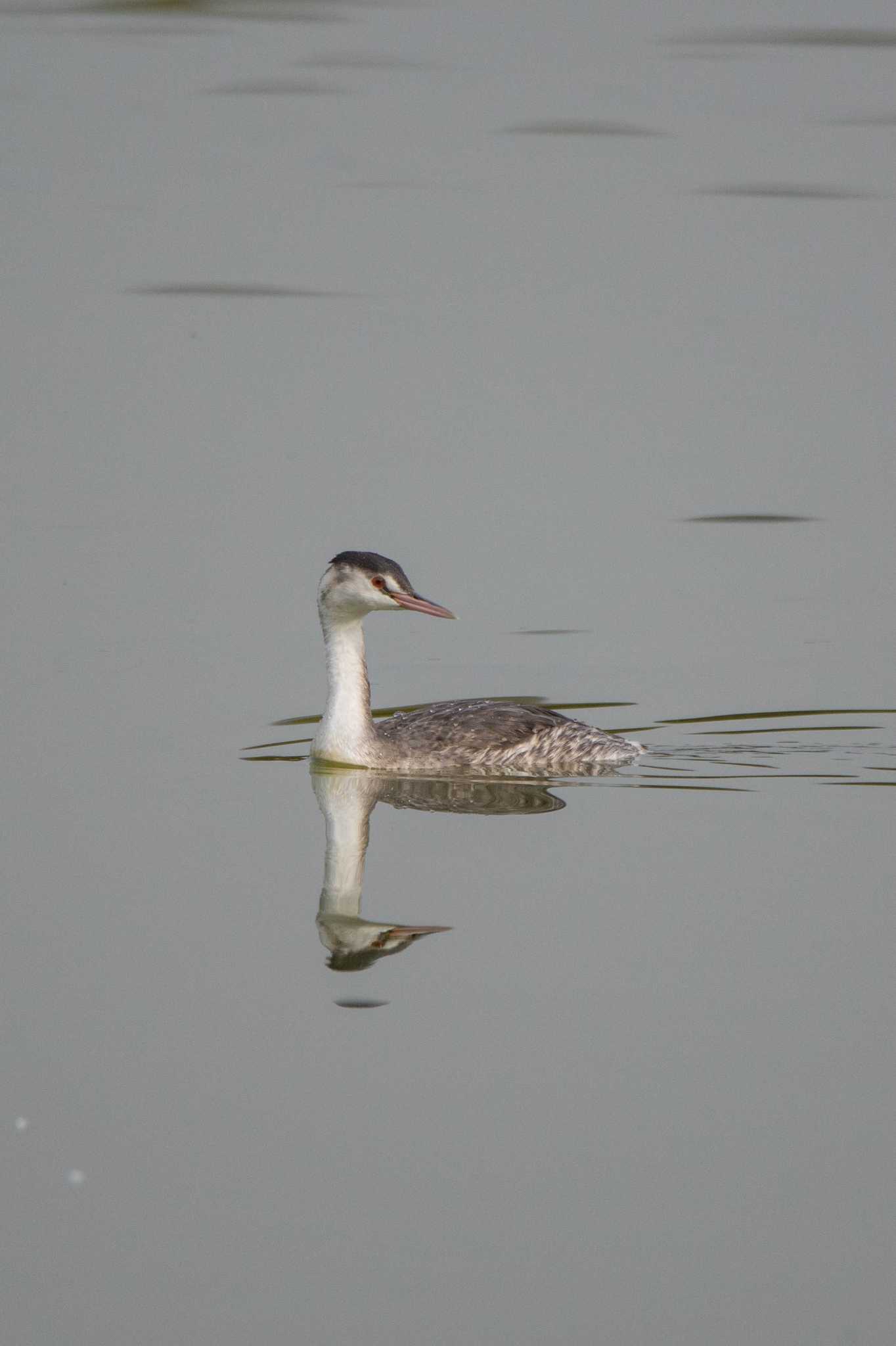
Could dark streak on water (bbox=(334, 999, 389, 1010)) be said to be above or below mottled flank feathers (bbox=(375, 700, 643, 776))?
below

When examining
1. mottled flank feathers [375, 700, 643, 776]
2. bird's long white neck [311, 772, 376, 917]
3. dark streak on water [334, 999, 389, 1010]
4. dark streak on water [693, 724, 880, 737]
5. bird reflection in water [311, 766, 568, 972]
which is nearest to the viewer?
dark streak on water [334, 999, 389, 1010]

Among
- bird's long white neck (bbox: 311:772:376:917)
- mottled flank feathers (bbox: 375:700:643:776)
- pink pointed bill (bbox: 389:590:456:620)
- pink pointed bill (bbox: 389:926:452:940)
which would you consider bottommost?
pink pointed bill (bbox: 389:926:452:940)

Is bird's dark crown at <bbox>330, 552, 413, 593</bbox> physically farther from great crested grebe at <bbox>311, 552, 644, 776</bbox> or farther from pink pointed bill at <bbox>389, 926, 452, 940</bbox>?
pink pointed bill at <bbox>389, 926, 452, 940</bbox>

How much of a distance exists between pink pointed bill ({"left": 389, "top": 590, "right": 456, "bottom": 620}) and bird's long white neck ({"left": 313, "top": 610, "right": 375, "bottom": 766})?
0.29 m

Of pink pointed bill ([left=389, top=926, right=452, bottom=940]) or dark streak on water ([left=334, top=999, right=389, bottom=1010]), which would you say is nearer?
dark streak on water ([left=334, top=999, right=389, bottom=1010])

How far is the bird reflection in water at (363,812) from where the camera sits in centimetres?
788

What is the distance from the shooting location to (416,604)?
35.7 feet

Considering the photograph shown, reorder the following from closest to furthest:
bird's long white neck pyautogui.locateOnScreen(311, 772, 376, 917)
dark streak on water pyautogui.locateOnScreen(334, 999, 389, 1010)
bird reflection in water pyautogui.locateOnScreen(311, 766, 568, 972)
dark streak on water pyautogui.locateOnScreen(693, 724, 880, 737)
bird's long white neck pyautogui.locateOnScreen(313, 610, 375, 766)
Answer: dark streak on water pyautogui.locateOnScreen(334, 999, 389, 1010) < bird reflection in water pyautogui.locateOnScreen(311, 766, 568, 972) < bird's long white neck pyautogui.locateOnScreen(311, 772, 376, 917) < bird's long white neck pyautogui.locateOnScreen(313, 610, 375, 766) < dark streak on water pyautogui.locateOnScreen(693, 724, 880, 737)

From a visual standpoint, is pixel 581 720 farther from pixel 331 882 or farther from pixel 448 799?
pixel 331 882

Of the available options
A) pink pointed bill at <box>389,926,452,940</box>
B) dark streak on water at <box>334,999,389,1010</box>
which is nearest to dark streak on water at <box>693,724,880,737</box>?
pink pointed bill at <box>389,926,452,940</box>

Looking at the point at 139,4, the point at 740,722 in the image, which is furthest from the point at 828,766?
the point at 139,4

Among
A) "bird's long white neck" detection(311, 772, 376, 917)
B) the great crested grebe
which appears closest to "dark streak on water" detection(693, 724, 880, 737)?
the great crested grebe

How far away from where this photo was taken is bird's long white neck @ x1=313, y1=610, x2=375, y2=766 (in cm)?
1089

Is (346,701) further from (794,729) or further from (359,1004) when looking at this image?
(359,1004)
